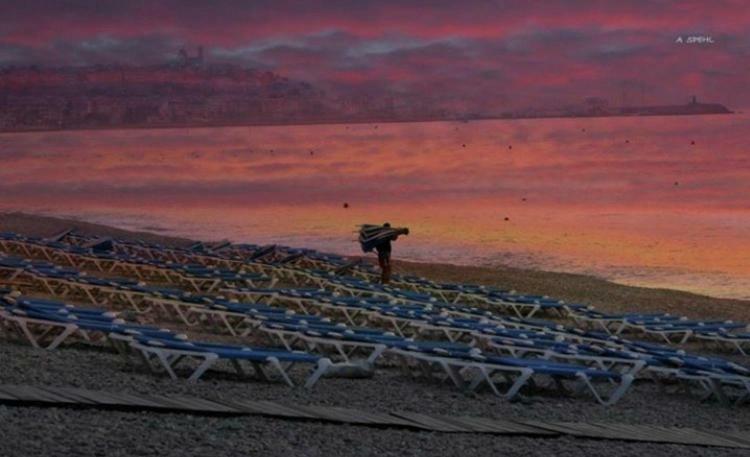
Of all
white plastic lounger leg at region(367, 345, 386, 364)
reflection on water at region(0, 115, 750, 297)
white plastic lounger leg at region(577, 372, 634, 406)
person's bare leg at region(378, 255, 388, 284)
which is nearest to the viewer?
white plastic lounger leg at region(577, 372, 634, 406)

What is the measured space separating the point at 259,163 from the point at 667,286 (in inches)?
2909

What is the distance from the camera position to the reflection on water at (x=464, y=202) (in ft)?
117

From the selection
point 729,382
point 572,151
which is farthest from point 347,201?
point 572,151

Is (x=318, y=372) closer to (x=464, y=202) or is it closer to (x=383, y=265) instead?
(x=383, y=265)

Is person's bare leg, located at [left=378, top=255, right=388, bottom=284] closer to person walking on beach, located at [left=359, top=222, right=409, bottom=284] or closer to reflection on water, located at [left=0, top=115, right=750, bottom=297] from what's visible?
person walking on beach, located at [left=359, top=222, right=409, bottom=284]

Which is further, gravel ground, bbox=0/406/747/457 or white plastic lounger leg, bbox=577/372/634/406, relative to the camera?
white plastic lounger leg, bbox=577/372/634/406

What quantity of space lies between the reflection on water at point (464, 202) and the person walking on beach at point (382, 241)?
31.8 feet

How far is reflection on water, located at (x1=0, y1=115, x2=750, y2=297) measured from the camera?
35719mm

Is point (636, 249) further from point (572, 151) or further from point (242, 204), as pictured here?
point (572, 151)

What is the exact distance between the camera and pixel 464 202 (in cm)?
5794

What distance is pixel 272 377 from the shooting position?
33.6 ft

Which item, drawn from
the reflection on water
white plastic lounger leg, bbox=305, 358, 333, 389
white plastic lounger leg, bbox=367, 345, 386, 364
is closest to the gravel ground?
white plastic lounger leg, bbox=305, 358, 333, 389

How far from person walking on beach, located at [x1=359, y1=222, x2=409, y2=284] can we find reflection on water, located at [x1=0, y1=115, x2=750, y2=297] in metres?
9.69

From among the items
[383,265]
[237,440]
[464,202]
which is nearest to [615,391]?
[237,440]
